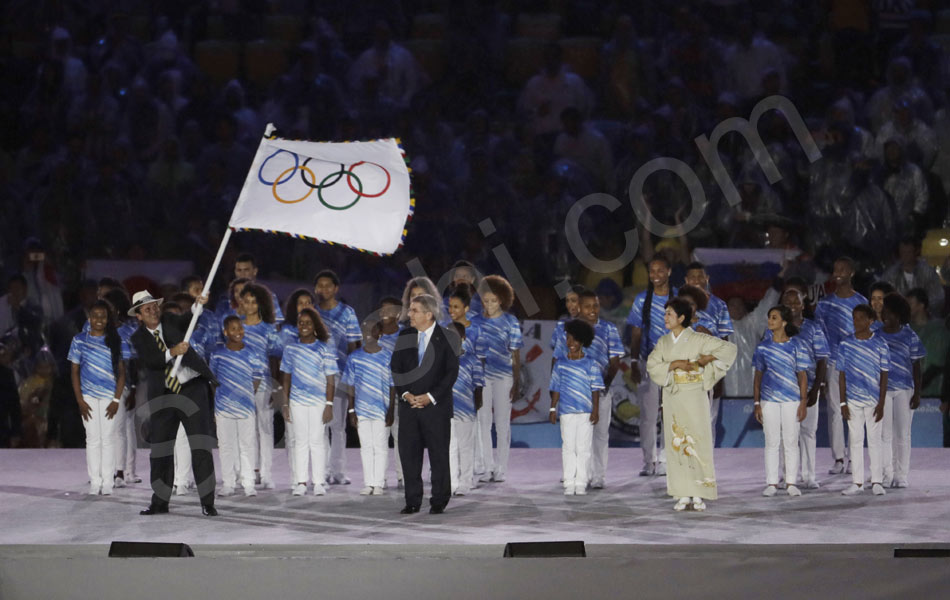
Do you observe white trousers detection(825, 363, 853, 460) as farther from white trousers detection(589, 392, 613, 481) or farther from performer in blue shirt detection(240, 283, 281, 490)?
performer in blue shirt detection(240, 283, 281, 490)

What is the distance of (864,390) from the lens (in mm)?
9328

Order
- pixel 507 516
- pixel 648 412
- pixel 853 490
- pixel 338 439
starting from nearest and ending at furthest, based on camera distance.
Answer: pixel 507 516
pixel 853 490
pixel 338 439
pixel 648 412

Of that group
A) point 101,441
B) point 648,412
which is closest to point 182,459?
point 101,441

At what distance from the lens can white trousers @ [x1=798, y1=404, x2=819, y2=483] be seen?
9.62 meters

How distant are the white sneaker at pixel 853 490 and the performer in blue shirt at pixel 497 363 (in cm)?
245

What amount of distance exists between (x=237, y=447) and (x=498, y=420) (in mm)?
1962

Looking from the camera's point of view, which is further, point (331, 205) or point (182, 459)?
point (182, 459)

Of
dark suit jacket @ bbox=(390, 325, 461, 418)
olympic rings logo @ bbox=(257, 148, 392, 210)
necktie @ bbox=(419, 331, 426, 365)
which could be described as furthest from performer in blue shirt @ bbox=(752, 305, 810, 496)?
olympic rings logo @ bbox=(257, 148, 392, 210)

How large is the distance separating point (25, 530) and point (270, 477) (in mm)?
2119

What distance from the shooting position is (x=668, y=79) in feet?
43.5

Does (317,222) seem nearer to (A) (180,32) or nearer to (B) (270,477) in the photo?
(B) (270,477)

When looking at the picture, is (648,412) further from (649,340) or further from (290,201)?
(290,201)

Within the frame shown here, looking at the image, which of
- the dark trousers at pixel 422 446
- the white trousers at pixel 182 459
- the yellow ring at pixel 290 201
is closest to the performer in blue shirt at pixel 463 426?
the dark trousers at pixel 422 446

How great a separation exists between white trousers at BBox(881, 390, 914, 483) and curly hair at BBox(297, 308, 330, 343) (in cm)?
401
